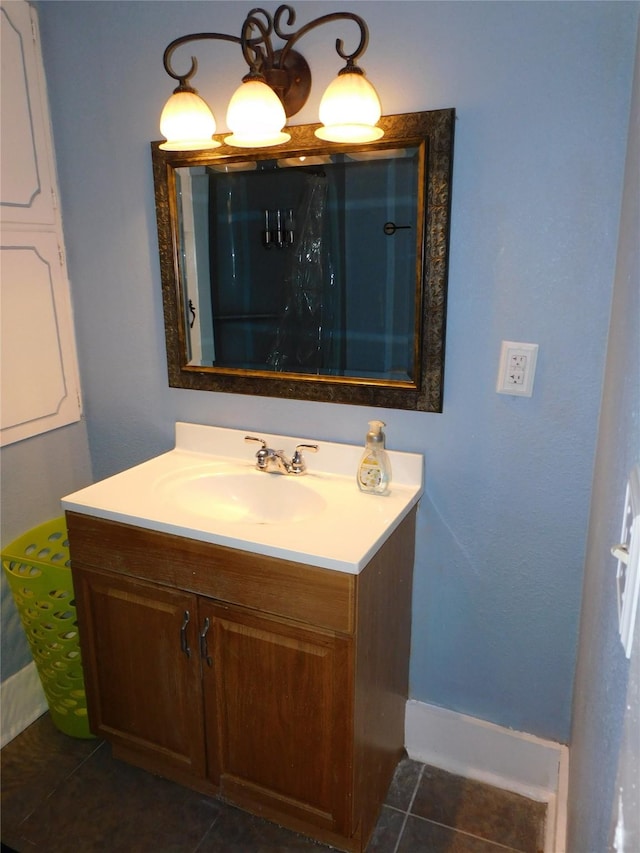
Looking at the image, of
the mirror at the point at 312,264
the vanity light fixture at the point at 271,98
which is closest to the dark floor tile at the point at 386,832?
the mirror at the point at 312,264

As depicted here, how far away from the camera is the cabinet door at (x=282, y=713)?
1.31m

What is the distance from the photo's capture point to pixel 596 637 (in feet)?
3.28

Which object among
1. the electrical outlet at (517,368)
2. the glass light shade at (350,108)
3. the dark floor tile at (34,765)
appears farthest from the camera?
the dark floor tile at (34,765)

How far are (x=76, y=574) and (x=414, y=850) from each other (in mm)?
1068

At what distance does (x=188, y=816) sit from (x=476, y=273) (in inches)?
60.2

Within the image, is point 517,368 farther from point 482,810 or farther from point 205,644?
point 482,810

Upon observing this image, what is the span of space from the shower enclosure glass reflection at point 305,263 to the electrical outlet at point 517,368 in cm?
21

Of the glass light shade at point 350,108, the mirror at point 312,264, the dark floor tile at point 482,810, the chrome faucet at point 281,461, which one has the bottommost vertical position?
the dark floor tile at point 482,810

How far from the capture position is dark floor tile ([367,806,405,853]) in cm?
151

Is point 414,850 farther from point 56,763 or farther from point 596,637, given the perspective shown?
point 56,763

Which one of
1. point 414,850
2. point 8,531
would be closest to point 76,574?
point 8,531

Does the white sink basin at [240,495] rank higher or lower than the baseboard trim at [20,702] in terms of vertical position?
higher

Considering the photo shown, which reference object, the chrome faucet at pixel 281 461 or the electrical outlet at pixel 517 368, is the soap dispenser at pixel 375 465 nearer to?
the chrome faucet at pixel 281 461

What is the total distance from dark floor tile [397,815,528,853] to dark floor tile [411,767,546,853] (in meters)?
0.02
